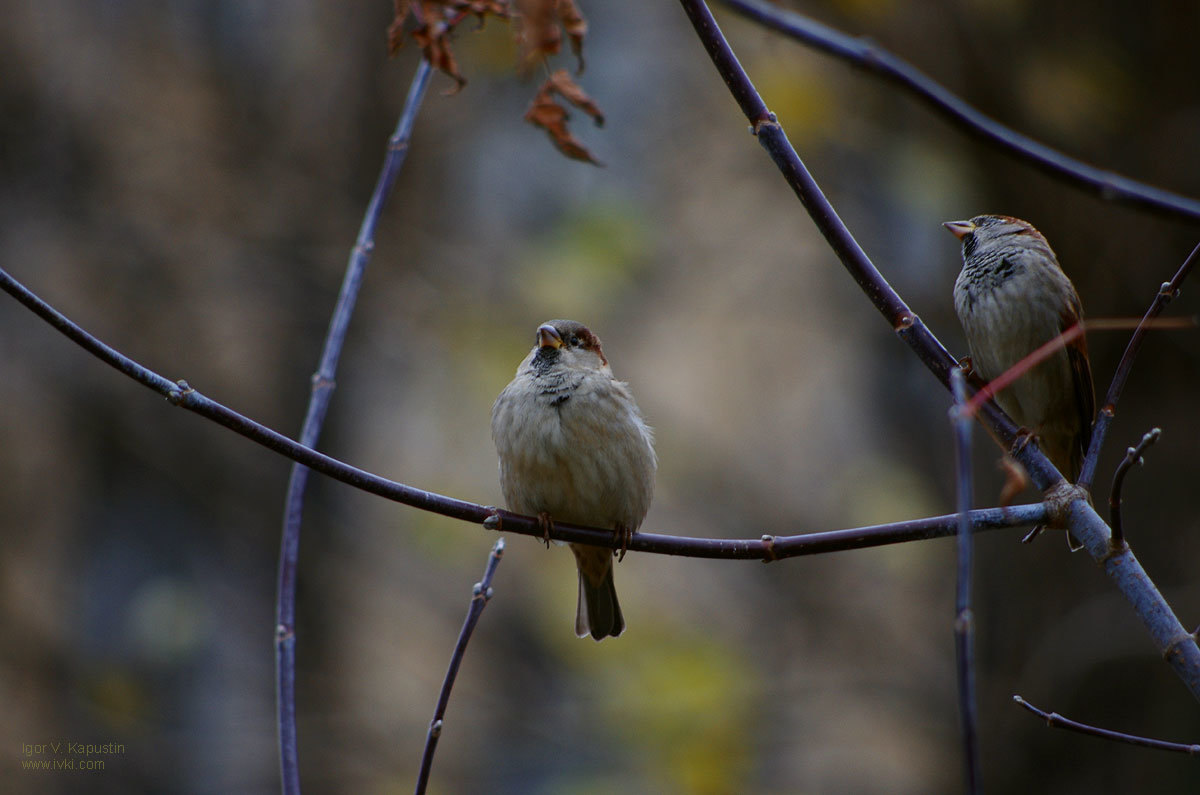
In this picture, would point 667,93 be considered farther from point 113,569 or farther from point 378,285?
point 113,569

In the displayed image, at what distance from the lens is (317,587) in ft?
18.8

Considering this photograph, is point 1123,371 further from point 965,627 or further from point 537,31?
point 537,31

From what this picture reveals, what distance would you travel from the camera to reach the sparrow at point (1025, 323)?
280 centimetres

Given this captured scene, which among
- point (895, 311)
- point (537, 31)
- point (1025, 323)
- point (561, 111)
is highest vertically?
point (1025, 323)

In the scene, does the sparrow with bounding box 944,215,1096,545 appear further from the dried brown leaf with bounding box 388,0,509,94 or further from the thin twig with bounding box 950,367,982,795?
the thin twig with bounding box 950,367,982,795

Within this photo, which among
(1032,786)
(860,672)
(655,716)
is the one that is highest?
(860,672)

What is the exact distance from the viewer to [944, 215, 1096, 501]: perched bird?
9.20 feet

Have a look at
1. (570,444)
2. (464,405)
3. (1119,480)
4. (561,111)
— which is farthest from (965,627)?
(464,405)

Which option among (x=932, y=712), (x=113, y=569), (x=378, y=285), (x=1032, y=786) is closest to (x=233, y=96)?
(x=378, y=285)

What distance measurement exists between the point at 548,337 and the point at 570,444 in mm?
357

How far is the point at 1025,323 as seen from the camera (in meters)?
2.82

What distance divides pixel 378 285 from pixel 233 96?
4.36ft

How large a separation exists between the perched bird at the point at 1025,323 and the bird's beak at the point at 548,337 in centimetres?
109

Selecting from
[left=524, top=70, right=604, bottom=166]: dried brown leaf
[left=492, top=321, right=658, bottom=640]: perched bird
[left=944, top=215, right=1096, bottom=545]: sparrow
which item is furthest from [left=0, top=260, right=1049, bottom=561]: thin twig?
[left=944, top=215, right=1096, bottom=545]: sparrow
